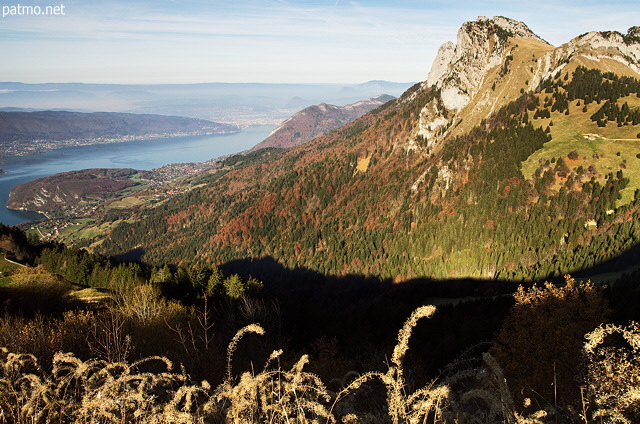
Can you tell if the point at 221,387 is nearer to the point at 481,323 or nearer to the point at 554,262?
the point at 481,323

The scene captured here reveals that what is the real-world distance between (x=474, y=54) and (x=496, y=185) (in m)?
110

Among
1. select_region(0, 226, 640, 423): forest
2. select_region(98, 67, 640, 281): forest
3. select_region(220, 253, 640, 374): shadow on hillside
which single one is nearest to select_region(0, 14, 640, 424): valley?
select_region(0, 226, 640, 423): forest

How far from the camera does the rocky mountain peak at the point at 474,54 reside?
175 m

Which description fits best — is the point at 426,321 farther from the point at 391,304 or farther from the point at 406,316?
the point at 391,304

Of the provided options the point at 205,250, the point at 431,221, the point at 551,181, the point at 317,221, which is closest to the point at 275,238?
the point at 317,221

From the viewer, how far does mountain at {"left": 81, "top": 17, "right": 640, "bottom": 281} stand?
81.8 metres

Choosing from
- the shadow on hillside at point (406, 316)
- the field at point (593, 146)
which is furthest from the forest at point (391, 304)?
the field at point (593, 146)

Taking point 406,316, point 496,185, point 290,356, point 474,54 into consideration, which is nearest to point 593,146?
point 496,185

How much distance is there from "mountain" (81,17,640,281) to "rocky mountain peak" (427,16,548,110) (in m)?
0.64

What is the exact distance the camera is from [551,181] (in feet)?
305

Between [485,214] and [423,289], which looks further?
[485,214]

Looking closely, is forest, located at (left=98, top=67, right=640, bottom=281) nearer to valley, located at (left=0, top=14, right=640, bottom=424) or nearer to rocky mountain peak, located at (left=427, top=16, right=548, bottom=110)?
valley, located at (left=0, top=14, right=640, bottom=424)

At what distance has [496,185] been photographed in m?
107

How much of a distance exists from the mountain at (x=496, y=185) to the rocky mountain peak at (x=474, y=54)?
25.2 inches
